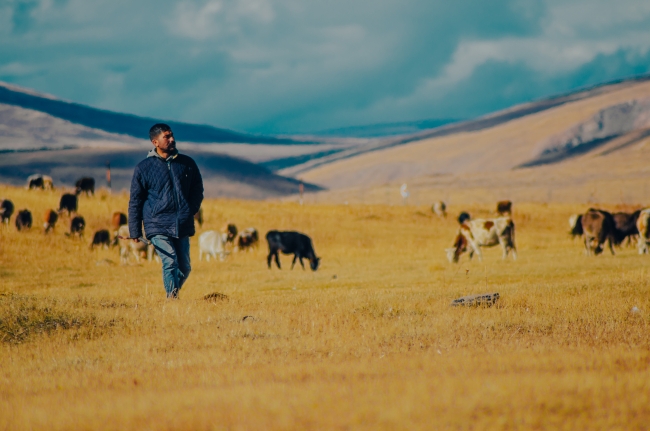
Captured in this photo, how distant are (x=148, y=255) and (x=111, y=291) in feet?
45.7

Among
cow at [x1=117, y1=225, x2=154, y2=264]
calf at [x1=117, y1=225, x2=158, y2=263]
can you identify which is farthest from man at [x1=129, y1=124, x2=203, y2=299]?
calf at [x1=117, y1=225, x2=158, y2=263]

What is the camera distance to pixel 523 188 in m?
109

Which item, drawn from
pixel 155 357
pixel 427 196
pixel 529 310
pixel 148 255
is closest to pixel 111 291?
pixel 155 357

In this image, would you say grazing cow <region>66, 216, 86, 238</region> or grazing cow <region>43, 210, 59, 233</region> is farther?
grazing cow <region>43, 210, 59, 233</region>

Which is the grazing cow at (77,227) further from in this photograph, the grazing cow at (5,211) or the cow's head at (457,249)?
the cow's head at (457,249)

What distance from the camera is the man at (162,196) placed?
10.1m

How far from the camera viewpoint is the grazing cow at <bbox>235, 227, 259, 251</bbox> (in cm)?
3269

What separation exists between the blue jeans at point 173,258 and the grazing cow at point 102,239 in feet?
61.7

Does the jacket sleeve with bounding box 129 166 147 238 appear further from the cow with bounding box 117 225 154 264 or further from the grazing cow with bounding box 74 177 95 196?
the grazing cow with bounding box 74 177 95 196

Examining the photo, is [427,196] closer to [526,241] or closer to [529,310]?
[526,241]

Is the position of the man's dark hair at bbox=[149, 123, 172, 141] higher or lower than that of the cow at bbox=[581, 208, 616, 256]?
higher

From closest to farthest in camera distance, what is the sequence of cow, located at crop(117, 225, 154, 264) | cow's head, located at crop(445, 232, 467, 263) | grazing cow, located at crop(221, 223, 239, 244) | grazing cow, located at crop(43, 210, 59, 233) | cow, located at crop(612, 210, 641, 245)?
cow's head, located at crop(445, 232, 467, 263) → cow, located at crop(117, 225, 154, 264) → cow, located at crop(612, 210, 641, 245) → grazing cow, located at crop(43, 210, 59, 233) → grazing cow, located at crop(221, 223, 239, 244)

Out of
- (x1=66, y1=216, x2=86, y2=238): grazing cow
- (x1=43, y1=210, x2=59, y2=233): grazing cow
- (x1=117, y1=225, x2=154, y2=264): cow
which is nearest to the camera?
(x1=117, y1=225, x2=154, y2=264): cow

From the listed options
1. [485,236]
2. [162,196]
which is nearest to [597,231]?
[485,236]
